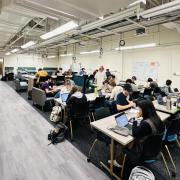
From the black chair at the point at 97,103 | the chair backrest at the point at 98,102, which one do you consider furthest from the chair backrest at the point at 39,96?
the chair backrest at the point at 98,102

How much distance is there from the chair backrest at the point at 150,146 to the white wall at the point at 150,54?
5763mm

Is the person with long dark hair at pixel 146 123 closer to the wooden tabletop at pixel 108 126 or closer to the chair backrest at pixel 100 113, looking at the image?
the wooden tabletop at pixel 108 126

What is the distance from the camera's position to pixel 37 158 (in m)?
2.79

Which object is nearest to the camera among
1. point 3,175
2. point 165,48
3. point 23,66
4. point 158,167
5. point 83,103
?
point 3,175

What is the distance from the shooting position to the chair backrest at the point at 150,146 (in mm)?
1934

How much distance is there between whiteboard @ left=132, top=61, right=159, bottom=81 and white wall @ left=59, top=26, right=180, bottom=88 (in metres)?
0.16

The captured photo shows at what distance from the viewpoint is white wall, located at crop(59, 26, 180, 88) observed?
6906 mm

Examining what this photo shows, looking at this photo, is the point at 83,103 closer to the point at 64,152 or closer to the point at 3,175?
the point at 64,152

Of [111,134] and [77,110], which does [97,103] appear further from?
[111,134]

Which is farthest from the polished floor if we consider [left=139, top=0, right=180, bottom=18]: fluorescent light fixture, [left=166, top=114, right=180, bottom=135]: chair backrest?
[left=139, top=0, right=180, bottom=18]: fluorescent light fixture

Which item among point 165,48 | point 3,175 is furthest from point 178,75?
point 3,175

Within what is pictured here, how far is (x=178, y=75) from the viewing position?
6.75 m

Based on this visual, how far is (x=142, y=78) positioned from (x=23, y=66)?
45.9 ft

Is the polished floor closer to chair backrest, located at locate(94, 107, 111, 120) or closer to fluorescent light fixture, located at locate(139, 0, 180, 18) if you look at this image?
chair backrest, located at locate(94, 107, 111, 120)
